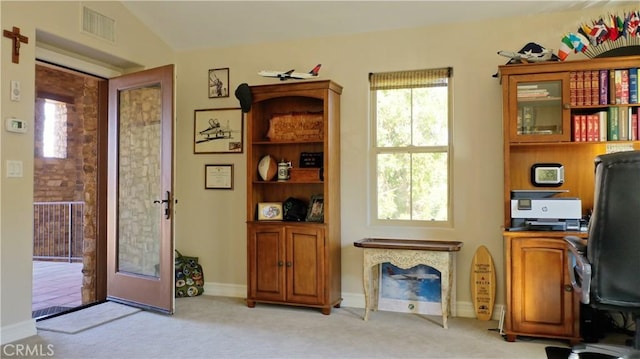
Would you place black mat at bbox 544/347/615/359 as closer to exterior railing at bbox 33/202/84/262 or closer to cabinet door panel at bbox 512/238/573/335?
cabinet door panel at bbox 512/238/573/335

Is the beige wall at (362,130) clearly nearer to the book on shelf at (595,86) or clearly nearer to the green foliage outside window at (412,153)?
the green foliage outside window at (412,153)

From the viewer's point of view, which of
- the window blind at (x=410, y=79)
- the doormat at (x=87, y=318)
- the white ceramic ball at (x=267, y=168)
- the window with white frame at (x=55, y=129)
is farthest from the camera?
the window with white frame at (x=55, y=129)

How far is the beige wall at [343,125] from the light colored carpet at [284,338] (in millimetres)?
433

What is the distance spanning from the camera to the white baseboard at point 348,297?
4012mm

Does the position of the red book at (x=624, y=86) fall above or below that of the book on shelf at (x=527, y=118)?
above

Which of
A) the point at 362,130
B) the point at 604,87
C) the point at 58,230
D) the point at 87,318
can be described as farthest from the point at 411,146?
the point at 58,230

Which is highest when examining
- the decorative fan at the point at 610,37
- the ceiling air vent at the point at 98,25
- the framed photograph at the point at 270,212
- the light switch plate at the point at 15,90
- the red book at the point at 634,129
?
the ceiling air vent at the point at 98,25

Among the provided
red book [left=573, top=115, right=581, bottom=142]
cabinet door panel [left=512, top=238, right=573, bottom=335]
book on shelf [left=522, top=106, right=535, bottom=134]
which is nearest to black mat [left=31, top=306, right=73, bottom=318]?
cabinet door panel [left=512, top=238, right=573, bottom=335]

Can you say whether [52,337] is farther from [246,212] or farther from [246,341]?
[246,212]

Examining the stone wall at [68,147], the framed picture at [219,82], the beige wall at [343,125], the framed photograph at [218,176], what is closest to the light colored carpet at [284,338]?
the beige wall at [343,125]

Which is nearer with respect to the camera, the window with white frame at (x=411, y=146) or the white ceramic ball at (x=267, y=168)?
the window with white frame at (x=411, y=146)

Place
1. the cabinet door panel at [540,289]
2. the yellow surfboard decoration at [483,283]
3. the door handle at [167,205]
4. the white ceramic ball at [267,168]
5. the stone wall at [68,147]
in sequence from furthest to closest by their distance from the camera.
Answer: the stone wall at [68,147] < the white ceramic ball at [267,168] < the door handle at [167,205] < the yellow surfboard decoration at [483,283] < the cabinet door panel at [540,289]

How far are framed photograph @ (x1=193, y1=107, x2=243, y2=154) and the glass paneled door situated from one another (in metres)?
0.67

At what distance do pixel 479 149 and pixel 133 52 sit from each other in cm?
320
